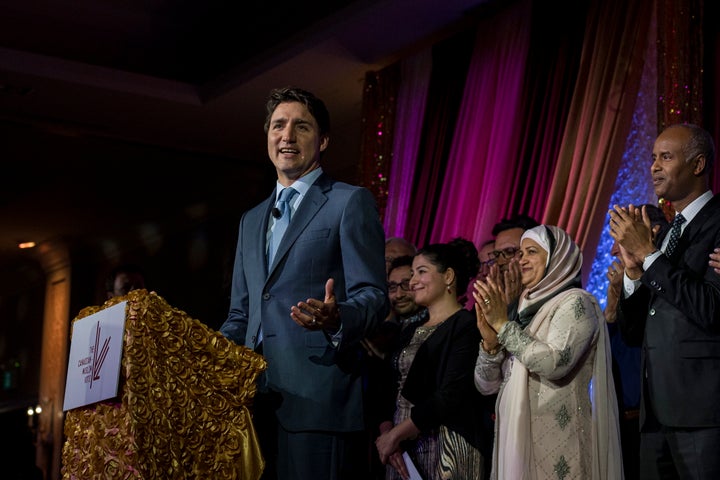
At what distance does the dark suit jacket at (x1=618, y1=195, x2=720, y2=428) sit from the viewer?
9.08 feet

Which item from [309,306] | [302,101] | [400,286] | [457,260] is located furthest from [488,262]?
[309,306]

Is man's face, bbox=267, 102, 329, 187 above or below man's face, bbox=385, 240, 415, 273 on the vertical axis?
below

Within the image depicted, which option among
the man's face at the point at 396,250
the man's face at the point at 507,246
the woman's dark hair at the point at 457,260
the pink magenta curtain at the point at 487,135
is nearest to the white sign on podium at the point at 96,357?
the woman's dark hair at the point at 457,260

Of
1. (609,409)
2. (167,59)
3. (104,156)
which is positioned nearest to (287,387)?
(609,409)

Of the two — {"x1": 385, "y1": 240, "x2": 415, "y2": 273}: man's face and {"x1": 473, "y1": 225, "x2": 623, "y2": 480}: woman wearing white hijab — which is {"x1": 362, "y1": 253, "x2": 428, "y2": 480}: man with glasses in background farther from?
{"x1": 473, "y1": 225, "x2": 623, "y2": 480}: woman wearing white hijab

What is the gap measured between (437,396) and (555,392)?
47 cm

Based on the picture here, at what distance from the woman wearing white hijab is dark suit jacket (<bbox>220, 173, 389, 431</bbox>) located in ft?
3.21

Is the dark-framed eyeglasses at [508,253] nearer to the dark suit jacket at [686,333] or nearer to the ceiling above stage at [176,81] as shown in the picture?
the dark suit jacket at [686,333]

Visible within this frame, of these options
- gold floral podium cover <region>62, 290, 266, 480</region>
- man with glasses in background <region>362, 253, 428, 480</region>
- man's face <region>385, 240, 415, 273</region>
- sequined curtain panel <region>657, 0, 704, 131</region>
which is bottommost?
gold floral podium cover <region>62, 290, 266, 480</region>

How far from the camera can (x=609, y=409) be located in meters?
3.13

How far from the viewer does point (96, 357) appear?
2.08 metres

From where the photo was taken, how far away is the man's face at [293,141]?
2.43 m

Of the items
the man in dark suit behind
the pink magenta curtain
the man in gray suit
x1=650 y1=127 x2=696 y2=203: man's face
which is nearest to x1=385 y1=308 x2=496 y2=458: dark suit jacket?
the man in dark suit behind

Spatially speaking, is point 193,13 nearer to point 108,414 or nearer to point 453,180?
point 453,180
